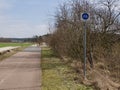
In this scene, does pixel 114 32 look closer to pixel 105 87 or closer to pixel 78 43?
pixel 78 43

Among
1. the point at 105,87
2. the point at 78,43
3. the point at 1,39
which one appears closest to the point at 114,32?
the point at 78,43

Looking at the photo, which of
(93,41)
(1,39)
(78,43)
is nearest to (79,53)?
(78,43)

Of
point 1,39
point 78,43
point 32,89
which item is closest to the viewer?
point 32,89

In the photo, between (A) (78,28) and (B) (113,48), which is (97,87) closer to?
(B) (113,48)

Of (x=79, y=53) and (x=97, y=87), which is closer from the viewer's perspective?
(x=97, y=87)

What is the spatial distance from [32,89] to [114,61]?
7.58m

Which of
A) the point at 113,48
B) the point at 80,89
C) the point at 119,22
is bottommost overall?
the point at 80,89

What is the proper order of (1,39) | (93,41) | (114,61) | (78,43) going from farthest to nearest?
1. (1,39)
2. (78,43)
3. (93,41)
4. (114,61)

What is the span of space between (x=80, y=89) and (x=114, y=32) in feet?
30.9

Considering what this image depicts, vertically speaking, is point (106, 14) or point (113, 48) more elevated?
point (106, 14)

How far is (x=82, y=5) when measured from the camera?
22.4m

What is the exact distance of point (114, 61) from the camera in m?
18.4

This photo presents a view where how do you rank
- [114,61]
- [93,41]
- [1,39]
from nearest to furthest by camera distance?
1. [114,61]
2. [93,41]
3. [1,39]

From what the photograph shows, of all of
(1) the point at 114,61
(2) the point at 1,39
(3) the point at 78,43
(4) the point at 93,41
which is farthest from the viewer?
(2) the point at 1,39
